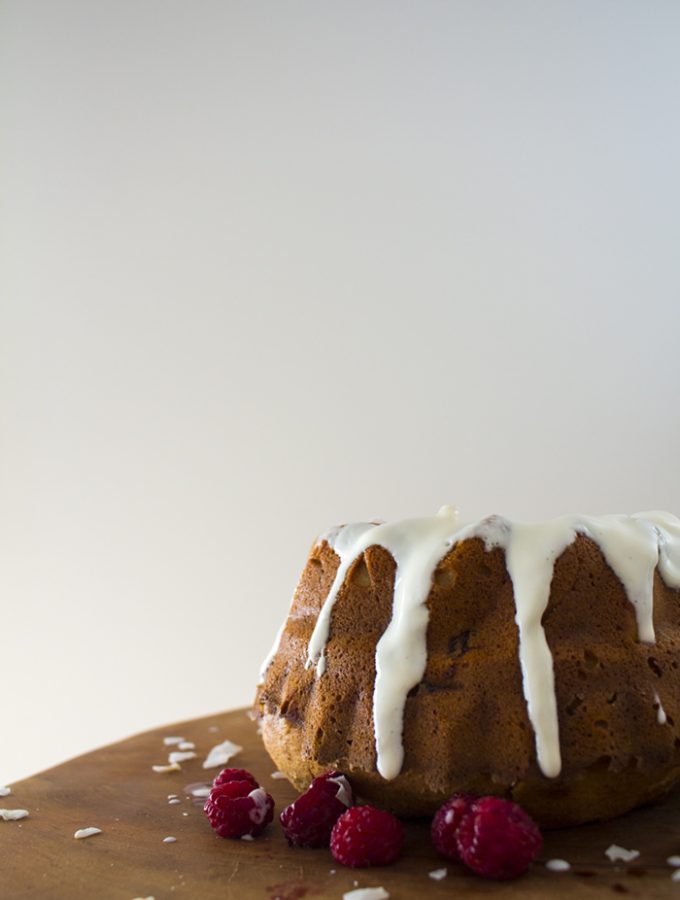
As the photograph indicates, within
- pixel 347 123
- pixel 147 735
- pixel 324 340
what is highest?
pixel 347 123

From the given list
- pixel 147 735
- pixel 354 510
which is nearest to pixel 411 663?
pixel 147 735

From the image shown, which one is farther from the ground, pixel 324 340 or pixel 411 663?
Answer: pixel 324 340

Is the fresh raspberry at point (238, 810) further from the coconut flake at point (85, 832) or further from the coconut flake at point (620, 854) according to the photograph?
the coconut flake at point (620, 854)

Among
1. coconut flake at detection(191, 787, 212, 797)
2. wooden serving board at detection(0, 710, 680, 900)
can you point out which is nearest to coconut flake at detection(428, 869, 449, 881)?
wooden serving board at detection(0, 710, 680, 900)

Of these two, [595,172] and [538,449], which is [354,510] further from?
[595,172]

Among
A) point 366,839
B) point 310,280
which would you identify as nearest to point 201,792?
point 366,839

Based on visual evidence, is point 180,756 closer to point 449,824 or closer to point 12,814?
point 12,814

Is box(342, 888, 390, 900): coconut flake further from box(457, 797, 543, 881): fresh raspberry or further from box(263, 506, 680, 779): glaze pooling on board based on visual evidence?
box(263, 506, 680, 779): glaze pooling on board
